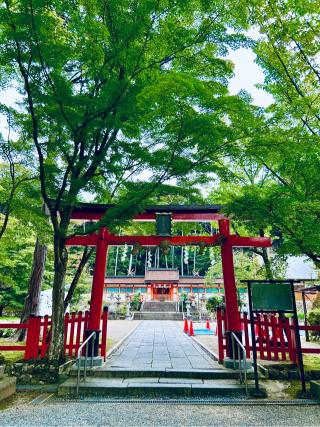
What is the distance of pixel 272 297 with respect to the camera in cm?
589

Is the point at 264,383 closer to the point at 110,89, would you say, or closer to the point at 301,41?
the point at 110,89

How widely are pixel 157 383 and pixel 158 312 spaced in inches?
936

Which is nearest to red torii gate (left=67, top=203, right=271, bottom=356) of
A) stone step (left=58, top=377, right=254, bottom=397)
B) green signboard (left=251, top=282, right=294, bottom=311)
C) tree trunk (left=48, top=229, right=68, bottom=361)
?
tree trunk (left=48, top=229, right=68, bottom=361)

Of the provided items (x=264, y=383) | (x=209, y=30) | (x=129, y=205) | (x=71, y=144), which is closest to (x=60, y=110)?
(x=71, y=144)

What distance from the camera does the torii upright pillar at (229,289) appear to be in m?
6.88

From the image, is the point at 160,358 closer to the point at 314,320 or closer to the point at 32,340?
the point at 32,340

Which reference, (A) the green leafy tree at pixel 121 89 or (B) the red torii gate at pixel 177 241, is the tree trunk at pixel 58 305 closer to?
(A) the green leafy tree at pixel 121 89

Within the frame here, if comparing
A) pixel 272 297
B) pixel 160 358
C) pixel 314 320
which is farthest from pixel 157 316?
pixel 272 297

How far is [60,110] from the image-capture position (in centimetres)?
535

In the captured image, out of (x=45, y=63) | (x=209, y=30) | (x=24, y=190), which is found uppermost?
(x=209, y=30)

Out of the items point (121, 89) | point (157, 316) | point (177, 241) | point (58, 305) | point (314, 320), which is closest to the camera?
point (121, 89)

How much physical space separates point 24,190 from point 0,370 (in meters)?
4.22

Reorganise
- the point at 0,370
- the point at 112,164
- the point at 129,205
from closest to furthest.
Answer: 1. the point at 0,370
2. the point at 129,205
3. the point at 112,164

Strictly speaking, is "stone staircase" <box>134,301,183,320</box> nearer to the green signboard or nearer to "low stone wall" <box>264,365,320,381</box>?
"low stone wall" <box>264,365,320,381</box>
